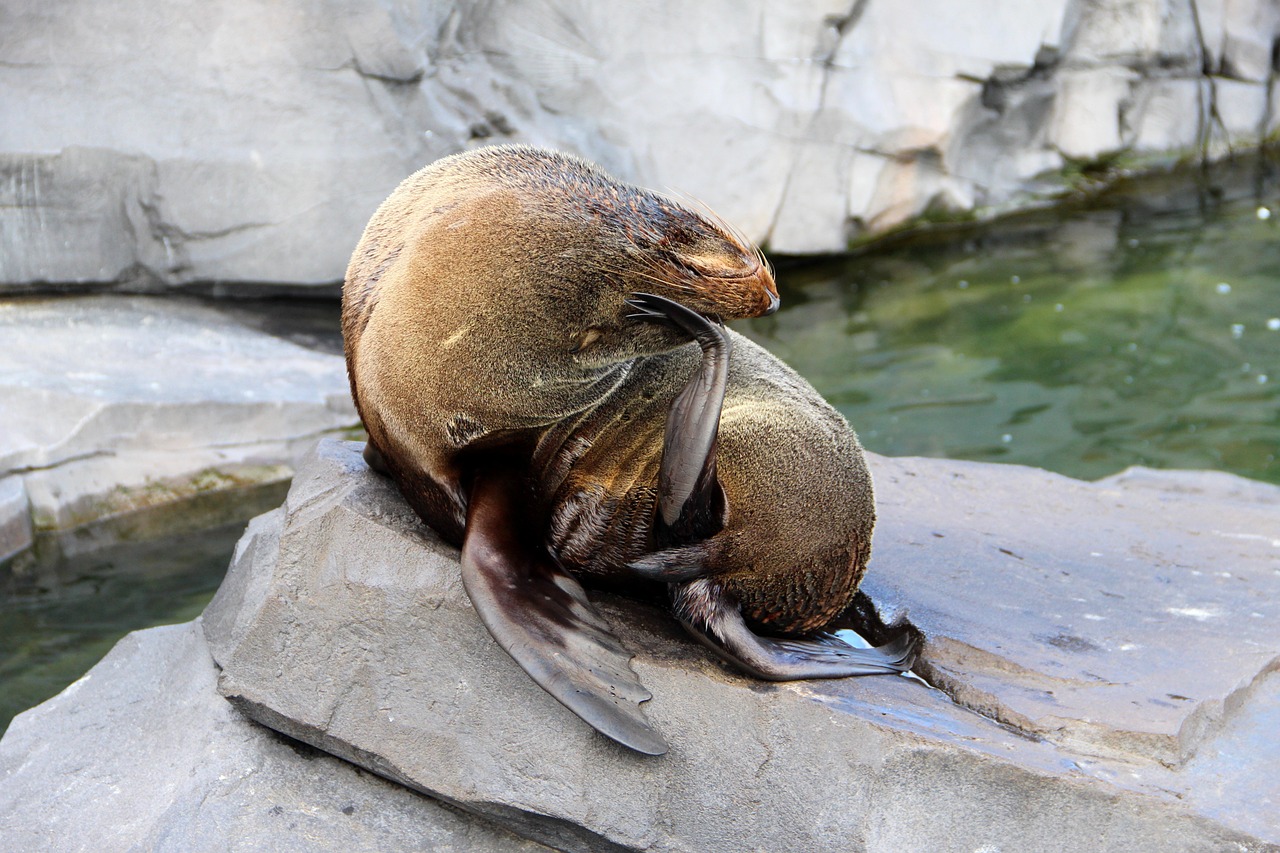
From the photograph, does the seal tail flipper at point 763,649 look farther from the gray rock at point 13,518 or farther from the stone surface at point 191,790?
the gray rock at point 13,518

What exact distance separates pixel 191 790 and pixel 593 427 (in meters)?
1.24

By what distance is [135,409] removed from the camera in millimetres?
5590

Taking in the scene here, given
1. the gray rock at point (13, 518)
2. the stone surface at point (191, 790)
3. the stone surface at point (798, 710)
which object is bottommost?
the gray rock at point (13, 518)

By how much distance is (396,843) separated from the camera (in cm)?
281

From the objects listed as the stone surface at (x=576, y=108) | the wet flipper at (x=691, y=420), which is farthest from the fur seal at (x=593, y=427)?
the stone surface at (x=576, y=108)

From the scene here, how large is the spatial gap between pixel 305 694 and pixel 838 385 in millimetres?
4813

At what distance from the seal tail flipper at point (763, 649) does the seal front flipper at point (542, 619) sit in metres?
0.20

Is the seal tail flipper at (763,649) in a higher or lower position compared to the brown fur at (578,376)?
lower

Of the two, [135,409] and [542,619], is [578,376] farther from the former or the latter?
[135,409]

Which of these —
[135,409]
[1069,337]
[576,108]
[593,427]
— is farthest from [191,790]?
[1069,337]

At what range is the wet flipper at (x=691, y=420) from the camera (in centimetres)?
271

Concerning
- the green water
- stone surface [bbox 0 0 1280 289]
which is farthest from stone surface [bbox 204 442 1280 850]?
stone surface [bbox 0 0 1280 289]

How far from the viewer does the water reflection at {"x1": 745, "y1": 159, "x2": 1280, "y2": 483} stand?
21.3ft

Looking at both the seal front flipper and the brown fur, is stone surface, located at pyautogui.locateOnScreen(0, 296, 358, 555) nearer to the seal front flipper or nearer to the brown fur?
the brown fur
